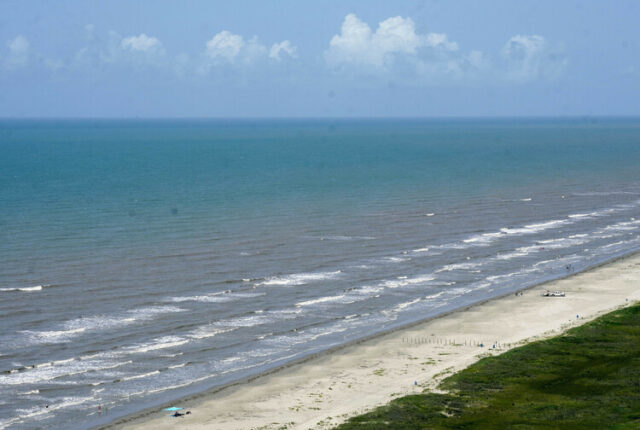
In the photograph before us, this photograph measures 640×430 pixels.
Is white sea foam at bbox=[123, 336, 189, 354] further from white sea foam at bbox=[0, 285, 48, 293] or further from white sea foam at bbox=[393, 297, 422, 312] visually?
white sea foam at bbox=[0, 285, 48, 293]

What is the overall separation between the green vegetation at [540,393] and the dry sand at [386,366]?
177cm

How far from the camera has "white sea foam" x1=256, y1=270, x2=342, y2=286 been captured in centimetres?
6743

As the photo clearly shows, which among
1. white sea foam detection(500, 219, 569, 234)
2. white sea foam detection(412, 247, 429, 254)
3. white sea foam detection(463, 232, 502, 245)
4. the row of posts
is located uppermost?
white sea foam detection(500, 219, 569, 234)

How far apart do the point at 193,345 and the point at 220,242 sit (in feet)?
107

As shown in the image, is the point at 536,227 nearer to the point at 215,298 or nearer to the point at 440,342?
the point at 215,298

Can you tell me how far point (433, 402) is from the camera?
40594 mm

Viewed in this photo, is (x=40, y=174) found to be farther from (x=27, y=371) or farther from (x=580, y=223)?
(x=27, y=371)

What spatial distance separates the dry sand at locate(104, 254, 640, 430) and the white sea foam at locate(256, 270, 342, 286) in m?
13.4

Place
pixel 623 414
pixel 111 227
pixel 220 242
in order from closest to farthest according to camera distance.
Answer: pixel 623 414 → pixel 220 242 → pixel 111 227

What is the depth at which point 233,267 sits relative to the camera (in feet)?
239

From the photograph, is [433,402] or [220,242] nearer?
[433,402]

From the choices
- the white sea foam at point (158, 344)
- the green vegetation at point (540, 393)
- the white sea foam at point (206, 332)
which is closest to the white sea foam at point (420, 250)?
the white sea foam at point (206, 332)

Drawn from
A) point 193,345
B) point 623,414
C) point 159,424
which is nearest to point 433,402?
point 623,414

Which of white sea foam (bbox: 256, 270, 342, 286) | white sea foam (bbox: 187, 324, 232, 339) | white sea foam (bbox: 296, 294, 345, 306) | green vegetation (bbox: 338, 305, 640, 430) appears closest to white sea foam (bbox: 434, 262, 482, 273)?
white sea foam (bbox: 256, 270, 342, 286)
